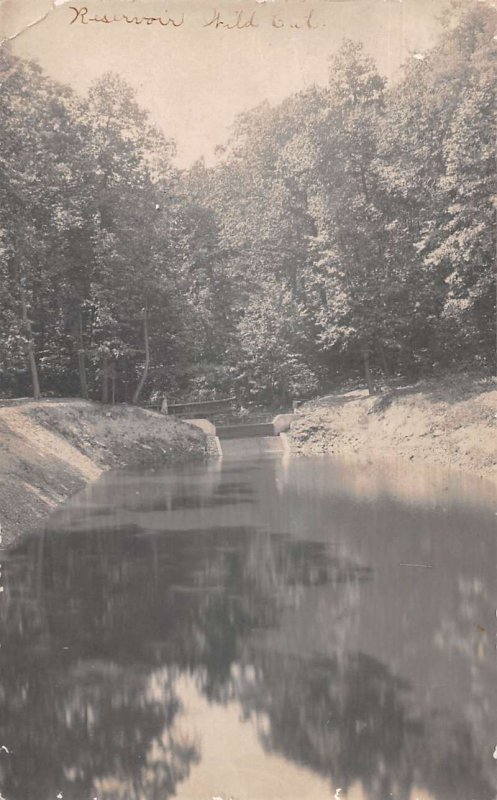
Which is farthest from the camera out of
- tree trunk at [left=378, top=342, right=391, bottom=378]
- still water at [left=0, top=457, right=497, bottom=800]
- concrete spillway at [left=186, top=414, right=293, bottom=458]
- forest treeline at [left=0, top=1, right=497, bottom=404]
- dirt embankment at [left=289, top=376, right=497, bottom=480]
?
tree trunk at [left=378, top=342, right=391, bottom=378]

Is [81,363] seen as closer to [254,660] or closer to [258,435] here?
[258,435]

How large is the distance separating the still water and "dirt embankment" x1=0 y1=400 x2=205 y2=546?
1374 millimetres

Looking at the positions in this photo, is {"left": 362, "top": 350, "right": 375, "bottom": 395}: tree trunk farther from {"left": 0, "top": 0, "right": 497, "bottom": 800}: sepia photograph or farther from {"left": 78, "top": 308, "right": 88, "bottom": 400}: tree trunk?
{"left": 78, "top": 308, "right": 88, "bottom": 400}: tree trunk

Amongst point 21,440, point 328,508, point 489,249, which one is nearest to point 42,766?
point 328,508

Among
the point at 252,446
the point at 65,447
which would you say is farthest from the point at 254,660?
the point at 252,446

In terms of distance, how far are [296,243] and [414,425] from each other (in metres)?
14.6

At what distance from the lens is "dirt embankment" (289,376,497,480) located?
66.9ft

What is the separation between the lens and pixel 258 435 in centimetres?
2864

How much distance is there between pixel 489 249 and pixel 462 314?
14.7 ft

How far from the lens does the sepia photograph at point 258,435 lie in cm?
602

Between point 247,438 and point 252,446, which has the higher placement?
point 247,438

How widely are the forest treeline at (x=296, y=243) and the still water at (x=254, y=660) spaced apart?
1201 centimetres

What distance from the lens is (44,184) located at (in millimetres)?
26734

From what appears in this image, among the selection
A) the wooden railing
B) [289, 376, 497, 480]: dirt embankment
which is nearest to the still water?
[289, 376, 497, 480]: dirt embankment
